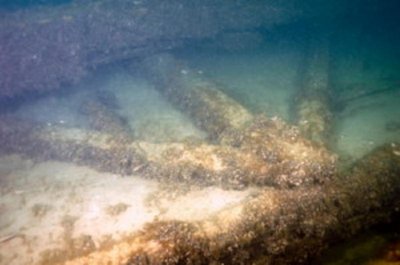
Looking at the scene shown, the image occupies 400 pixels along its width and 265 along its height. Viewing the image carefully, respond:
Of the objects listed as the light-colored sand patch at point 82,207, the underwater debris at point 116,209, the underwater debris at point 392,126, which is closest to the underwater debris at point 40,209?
the light-colored sand patch at point 82,207

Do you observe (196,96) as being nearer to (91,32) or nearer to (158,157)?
(158,157)

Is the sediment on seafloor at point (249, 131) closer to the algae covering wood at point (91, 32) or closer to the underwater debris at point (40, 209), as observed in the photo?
the algae covering wood at point (91, 32)

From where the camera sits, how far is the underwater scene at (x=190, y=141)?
16.4ft

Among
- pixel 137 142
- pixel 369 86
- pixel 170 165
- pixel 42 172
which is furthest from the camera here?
pixel 369 86

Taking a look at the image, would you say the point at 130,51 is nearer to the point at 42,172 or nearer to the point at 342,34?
the point at 42,172

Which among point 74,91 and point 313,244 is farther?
point 74,91

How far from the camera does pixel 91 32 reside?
450 inches

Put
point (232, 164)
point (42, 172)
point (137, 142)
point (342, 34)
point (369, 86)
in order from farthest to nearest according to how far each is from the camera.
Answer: point (342, 34) < point (369, 86) < point (42, 172) < point (137, 142) < point (232, 164)

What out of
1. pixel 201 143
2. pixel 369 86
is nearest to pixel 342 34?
pixel 369 86

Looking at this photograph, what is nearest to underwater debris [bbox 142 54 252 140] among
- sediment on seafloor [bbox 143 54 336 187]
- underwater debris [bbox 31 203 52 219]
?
sediment on seafloor [bbox 143 54 336 187]

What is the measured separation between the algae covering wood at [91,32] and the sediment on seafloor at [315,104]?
295 cm

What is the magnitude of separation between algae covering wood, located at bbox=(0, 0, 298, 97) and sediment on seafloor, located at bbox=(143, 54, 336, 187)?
1777 millimetres

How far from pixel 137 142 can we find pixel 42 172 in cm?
225

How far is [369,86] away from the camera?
11.7m
